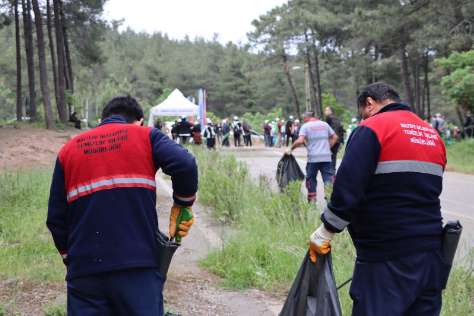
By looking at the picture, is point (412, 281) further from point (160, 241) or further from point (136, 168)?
point (136, 168)

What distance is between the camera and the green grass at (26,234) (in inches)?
189

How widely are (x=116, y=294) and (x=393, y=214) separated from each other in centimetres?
151

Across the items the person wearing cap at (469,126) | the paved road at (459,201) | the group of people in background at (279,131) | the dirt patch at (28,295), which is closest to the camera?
the dirt patch at (28,295)

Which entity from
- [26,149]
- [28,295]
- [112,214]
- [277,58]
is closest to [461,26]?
[26,149]

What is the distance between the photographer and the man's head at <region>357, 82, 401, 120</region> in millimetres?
2947

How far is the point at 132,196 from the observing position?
8.36 ft

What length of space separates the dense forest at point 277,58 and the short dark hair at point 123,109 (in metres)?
15.7

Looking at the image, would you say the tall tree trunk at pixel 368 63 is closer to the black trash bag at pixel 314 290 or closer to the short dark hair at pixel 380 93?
the short dark hair at pixel 380 93

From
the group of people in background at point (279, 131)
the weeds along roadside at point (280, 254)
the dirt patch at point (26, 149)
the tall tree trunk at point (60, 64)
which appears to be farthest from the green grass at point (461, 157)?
the tall tree trunk at point (60, 64)

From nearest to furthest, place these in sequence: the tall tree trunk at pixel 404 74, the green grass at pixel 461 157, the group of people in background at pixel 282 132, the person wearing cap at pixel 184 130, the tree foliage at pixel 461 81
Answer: the green grass at pixel 461 157, the tree foliage at pixel 461 81, the person wearing cap at pixel 184 130, the tall tree trunk at pixel 404 74, the group of people in background at pixel 282 132

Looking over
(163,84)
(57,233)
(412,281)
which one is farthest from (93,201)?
(163,84)

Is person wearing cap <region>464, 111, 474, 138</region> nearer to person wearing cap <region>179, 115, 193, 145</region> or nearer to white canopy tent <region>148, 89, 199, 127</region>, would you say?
person wearing cap <region>179, 115, 193, 145</region>

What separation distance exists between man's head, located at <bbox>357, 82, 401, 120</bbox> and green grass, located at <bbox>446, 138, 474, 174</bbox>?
13291 mm

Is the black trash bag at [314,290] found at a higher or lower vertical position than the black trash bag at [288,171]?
lower
